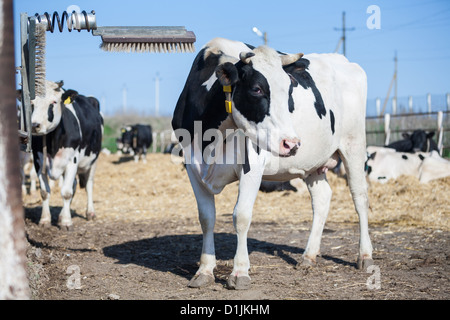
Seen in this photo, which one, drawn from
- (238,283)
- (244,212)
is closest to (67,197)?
(244,212)

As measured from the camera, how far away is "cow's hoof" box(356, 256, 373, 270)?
19.1ft

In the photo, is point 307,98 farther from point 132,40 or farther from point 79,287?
point 79,287

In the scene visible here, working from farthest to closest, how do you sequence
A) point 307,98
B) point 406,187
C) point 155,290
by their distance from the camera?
point 406,187, point 307,98, point 155,290

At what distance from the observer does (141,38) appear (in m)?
4.96

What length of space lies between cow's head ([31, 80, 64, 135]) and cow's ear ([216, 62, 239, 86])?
475 cm

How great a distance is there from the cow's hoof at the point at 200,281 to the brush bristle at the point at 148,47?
2157 millimetres

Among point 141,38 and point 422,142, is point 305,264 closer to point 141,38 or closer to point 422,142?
point 141,38

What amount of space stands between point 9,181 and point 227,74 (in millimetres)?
2479

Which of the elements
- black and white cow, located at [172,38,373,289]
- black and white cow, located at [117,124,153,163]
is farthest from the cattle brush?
black and white cow, located at [117,124,153,163]

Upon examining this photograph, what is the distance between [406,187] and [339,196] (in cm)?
157

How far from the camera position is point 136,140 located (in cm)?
2853

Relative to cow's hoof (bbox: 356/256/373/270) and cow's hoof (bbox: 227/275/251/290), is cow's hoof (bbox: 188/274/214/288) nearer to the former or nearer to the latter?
cow's hoof (bbox: 227/275/251/290)

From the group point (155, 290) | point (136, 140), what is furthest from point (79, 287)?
point (136, 140)

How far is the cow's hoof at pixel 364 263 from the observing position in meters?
5.84
